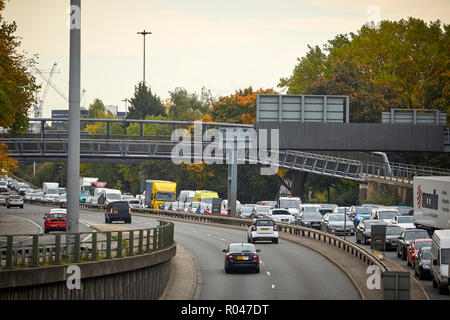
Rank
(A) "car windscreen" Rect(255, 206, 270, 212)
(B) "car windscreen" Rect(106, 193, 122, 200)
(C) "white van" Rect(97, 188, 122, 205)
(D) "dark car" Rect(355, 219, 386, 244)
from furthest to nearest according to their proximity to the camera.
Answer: (B) "car windscreen" Rect(106, 193, 122, 200) < (C) "white van" Rect(97, 188, 122, 205) < (A) "car windscreen" Rect(255, 206, 270, 212) < (D) "dark car" Rect(355, 219, 386, 244)

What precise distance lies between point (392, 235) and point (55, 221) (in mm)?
21556

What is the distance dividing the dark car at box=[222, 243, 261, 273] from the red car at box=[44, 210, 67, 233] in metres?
19.3

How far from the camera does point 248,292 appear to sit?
34.7 meters

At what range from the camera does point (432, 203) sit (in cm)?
5119

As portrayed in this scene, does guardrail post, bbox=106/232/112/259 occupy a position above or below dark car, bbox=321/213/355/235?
above

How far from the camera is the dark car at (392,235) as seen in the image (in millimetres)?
50312

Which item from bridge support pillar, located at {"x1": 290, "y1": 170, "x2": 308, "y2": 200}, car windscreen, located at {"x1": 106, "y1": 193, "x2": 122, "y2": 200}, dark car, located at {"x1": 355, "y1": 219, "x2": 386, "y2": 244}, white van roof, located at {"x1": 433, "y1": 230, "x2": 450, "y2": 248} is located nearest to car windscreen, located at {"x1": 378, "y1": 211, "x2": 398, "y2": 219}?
dark car, located at {"x1": 355, "y1": 219, "x2": 386, "y2": 244}

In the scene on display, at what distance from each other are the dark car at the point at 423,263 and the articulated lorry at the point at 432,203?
10.6 metres

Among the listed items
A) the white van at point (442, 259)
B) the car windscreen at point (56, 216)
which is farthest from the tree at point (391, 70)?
the white van at point (442, 259)

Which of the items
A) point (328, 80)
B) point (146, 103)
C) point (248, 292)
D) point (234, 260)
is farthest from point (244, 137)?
point (146, 103)

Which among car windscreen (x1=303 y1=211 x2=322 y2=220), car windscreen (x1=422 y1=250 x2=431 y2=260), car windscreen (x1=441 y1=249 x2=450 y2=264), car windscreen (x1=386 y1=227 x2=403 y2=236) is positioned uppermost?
car windscreen (x1=441 y1=249 x2=450 y2=264)

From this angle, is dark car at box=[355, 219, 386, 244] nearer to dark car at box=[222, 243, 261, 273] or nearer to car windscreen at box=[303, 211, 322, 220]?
car windscreen at box=[303, 211, 322, 220]

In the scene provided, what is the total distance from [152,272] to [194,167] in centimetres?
9082

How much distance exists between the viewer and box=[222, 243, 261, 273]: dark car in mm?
41375
